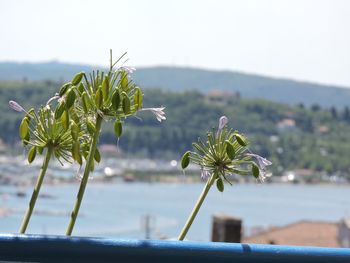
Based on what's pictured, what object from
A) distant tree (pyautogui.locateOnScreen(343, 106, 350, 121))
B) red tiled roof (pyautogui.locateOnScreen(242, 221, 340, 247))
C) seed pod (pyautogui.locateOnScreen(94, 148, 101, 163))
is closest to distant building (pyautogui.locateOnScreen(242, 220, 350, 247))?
red tiled roof (pyautogui.locateOnScreen(242, 221, 340, 247))

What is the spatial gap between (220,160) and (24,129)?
0.23 m

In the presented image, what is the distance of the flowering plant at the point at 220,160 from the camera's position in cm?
120

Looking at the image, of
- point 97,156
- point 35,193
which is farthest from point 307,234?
point 35,193

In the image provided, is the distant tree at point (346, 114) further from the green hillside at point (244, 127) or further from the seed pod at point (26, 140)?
the seed pod at point (26, 140)

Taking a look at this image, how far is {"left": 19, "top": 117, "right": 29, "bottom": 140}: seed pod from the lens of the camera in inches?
46.5

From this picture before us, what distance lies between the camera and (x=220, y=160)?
1.22 metres

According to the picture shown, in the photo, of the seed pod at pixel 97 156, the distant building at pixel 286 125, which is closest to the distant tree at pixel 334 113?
the distant building at pixel 286 125

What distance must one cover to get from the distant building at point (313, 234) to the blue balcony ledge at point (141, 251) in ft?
74.5

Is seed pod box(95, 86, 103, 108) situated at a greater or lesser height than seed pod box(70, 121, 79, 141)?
greater

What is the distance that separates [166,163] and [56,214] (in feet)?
145

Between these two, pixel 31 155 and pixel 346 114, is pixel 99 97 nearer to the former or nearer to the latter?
pixel 31 155

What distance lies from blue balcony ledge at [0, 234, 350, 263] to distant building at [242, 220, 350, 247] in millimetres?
22711

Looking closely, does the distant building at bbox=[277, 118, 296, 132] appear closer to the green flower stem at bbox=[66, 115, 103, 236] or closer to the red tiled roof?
the red tiled roof

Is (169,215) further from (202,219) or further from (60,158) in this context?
(60,158)
